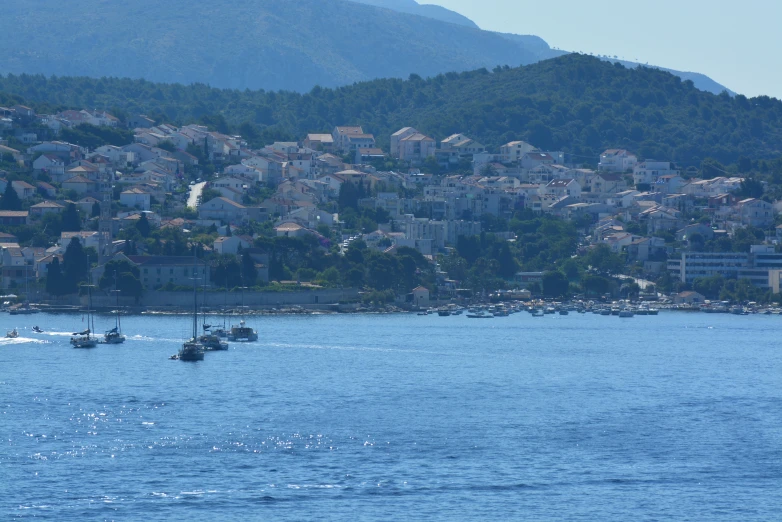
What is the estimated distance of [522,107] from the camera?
6299 inches

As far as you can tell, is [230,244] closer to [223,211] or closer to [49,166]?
[223,211]

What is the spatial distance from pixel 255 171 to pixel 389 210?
10.7 metres

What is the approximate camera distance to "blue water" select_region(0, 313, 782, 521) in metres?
30.0

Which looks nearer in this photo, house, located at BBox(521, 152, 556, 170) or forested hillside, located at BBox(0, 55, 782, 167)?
house, located at BBox(521, 152, 556, 170)

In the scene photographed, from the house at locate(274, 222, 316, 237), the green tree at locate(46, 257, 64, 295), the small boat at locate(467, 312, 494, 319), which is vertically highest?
the house at locate(274, 222, 316, 237)

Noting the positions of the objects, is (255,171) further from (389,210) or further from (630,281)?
(630,281)

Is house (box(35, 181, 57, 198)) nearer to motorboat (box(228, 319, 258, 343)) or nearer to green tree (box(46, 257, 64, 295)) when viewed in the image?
green tree (box(46, 257, 64, 295))

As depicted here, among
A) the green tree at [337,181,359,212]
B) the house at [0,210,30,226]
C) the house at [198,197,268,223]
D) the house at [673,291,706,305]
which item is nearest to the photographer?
the house at [0,210,30,226]

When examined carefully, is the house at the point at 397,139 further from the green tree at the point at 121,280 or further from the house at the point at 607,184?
the green tree at the point at 121,280

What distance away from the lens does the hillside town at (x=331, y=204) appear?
87.8m

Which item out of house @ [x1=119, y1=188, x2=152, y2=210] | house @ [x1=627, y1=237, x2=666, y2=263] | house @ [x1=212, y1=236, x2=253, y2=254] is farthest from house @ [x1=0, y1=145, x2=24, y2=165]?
house @ [x1=627, y1=237, x2=666, y2=263]

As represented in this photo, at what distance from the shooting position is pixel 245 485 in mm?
31141

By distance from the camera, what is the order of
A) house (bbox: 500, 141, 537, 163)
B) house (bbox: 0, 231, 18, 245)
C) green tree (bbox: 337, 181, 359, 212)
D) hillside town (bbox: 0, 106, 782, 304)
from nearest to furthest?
hillside town (bbox: 0, 106, 782, 304)
house (bbox: 0, 231, 18, 245)
green tree (bbox: 337, 181, 359, 212)
house (bbox: 500, 141, 537, 163)

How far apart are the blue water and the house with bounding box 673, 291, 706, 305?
35.6m
